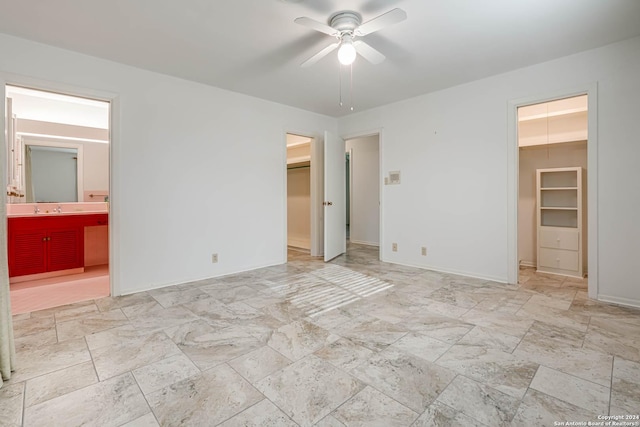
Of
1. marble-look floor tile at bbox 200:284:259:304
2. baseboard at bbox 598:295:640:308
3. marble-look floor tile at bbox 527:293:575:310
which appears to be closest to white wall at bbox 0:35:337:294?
marble-look floor tile at bbox 200:284:259:304

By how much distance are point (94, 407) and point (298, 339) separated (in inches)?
46.4

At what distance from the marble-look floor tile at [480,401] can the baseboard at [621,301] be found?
2289 mm

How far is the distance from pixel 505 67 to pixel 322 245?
3.63 meters

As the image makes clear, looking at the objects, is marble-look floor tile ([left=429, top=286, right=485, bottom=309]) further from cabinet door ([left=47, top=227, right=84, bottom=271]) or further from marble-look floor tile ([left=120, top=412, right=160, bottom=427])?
cabinet door ([left=47, top=227, right=84, bottom=271])

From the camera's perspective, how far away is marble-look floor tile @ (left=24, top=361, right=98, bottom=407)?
1520mm

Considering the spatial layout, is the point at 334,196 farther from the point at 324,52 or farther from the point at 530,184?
the point at 530,184

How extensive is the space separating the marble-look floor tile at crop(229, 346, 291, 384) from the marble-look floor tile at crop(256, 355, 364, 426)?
0.17ft

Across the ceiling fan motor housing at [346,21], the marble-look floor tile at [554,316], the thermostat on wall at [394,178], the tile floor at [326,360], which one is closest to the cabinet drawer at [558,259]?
the tile floor at [326,360]

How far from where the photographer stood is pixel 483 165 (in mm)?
3621

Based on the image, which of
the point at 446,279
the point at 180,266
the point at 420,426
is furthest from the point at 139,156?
the point at 446,279

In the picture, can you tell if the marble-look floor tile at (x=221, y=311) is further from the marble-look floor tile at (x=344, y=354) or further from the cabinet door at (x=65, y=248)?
the cabinet door at (x=65, y=248)

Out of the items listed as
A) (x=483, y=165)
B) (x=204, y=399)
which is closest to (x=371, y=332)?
(x=204, y=399)

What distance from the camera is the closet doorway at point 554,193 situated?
376 cm

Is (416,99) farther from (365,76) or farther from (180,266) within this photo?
(180,266)
